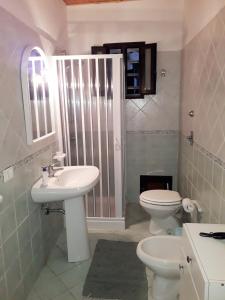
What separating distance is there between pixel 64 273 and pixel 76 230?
0.35 meters

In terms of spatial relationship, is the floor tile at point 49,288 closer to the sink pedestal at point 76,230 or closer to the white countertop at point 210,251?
the sink pedestal at point 76,230

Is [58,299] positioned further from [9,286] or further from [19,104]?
[19,104]

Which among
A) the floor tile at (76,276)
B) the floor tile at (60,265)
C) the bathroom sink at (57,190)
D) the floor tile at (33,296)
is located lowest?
the floor tile at (33,296)

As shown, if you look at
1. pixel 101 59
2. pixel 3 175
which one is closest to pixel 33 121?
pixel 3 175

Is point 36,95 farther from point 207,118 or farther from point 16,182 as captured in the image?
point 207,118

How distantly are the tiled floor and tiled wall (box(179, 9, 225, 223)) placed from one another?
0.81 meters

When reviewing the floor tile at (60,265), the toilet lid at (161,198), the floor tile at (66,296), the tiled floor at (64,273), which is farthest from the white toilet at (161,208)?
the floor tile at (66,296)

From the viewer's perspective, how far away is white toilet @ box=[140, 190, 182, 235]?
240 cm

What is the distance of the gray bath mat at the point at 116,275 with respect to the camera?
1.84 meters

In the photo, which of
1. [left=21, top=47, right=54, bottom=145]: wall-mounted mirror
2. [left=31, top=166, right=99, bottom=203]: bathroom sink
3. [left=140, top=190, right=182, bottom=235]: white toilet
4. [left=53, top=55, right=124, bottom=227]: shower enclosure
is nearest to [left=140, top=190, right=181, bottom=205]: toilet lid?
[left=140, top=190, right=182, bottom=235]: white toilet

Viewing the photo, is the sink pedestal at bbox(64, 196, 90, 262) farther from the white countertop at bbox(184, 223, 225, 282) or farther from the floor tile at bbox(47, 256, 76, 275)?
the white countertop at bbox(184, 223, 225, 282)

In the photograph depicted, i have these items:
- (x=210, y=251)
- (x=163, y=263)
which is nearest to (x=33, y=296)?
(x=163, y=263)

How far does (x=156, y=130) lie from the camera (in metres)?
3.19

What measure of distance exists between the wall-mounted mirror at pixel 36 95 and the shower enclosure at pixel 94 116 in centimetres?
20
